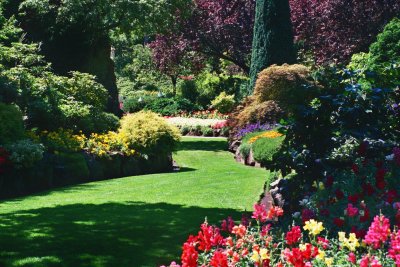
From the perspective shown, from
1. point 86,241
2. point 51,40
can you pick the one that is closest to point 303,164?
point 86,241

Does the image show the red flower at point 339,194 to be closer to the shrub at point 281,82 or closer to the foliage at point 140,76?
the shrub at point 281,82

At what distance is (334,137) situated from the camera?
22.6ft

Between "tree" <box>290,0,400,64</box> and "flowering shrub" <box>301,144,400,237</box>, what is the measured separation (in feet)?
51.9

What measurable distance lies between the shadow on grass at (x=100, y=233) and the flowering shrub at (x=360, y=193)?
1.62 metres

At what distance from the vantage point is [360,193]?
5.61 m

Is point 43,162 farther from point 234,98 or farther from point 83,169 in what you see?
point 234,98

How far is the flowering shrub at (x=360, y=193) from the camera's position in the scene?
17.3 ft

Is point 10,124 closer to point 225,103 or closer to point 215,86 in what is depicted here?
point 225,103

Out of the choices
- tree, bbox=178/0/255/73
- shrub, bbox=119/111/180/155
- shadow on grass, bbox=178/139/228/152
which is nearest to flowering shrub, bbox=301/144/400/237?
shrub, bbox=119/111/180/155

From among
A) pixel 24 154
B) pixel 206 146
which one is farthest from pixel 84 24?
pixel 24 154

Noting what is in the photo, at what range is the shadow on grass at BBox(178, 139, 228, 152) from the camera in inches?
741

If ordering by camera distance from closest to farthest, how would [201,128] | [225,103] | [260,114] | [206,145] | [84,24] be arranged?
[260,114]
[84,24]
[206,145]
[201,128]
[225,103]

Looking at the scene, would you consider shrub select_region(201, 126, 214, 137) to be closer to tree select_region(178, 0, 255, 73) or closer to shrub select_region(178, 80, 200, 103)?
tree select_region(178, 0, 255, 73)

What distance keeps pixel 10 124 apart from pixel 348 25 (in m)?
14.1
